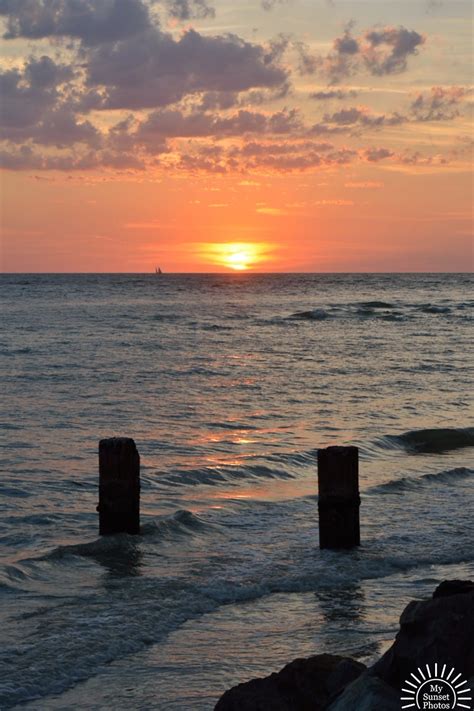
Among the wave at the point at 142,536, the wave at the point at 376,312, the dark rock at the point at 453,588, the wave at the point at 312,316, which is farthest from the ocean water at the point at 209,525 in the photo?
the wave at the point at 376,312

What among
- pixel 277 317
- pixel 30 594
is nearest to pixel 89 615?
pixel 30 594

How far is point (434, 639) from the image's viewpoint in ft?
17.9

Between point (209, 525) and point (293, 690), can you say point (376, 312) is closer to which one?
point (209, 525)

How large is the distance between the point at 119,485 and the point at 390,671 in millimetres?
6225

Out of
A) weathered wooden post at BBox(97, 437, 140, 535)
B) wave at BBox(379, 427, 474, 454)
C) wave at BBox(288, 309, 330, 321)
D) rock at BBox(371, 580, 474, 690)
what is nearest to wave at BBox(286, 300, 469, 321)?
wave at BBox(288, 309, 330, 321)

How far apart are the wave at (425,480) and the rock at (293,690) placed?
29.0 ft

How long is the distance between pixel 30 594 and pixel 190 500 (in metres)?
4.71

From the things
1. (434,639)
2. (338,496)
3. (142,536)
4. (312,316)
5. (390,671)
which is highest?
(434,639)

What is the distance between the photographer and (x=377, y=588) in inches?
390

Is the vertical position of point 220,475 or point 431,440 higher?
point 220,475

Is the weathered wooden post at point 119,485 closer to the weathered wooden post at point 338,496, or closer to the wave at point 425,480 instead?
the weathered wooden post at point 338,496

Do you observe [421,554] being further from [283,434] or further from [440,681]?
[283,434]

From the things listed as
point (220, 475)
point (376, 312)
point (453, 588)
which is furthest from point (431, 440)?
point (376, 312)

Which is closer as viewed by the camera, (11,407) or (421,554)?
(421,554)
